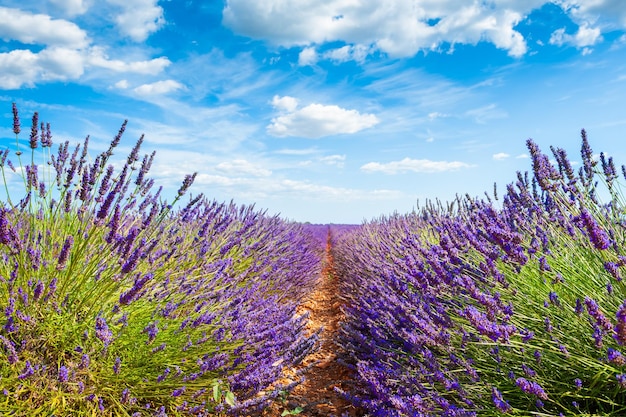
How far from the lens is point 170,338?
7.66 feet

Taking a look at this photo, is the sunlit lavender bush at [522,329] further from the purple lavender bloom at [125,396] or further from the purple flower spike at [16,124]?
the purple flower spike at [16,124]

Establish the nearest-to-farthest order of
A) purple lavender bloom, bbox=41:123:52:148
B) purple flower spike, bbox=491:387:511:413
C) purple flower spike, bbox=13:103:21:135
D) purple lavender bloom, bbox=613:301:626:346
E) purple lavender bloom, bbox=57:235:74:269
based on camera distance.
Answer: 1. purple lavender bloom, bbox=613:301:626:346
2. purple flower spike, bbox=491:387:511:413
3. purple lavender bloom, bbox=57:235:74:269
4. purple flower spike, bbox=13:103:21:135
5. purple lavender bloom, bbox=41:123:52:148

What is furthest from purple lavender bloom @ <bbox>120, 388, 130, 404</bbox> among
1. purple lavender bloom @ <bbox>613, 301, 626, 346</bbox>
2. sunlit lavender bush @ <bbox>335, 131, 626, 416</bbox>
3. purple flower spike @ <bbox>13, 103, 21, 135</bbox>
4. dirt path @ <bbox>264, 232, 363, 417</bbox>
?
purple lavender bloom @ <bbox>613, 301, 626, 346</bbox>

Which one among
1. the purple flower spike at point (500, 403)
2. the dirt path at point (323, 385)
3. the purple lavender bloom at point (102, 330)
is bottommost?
the dirt path at point (323, 385)

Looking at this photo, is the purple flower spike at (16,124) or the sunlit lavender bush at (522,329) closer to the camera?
the sunlit lavender bush at (522,329)

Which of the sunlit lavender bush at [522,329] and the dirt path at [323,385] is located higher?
the sunlit lavender bush at [522,329]

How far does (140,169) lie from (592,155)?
2.68m

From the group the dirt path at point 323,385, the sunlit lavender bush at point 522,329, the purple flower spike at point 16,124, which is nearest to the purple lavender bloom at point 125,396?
the dirt path at point 323,385

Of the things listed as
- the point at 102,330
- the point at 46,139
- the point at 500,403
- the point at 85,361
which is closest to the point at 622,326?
the point at 500,403

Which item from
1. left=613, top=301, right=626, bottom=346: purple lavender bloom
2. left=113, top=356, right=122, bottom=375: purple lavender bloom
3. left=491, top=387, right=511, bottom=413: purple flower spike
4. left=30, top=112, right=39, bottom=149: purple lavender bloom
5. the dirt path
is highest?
left=30, top=112, right=39, bottom=149: purple lavender bloom

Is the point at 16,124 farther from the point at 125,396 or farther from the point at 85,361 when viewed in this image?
the point at 125,396

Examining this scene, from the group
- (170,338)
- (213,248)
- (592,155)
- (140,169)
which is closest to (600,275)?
(592,155)

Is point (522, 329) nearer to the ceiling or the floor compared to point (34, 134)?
nearer to the floor

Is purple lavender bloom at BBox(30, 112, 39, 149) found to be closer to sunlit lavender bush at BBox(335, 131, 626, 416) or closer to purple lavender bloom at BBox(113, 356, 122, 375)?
purple lavender bloom at BBox(113, 356, 122, 375)
